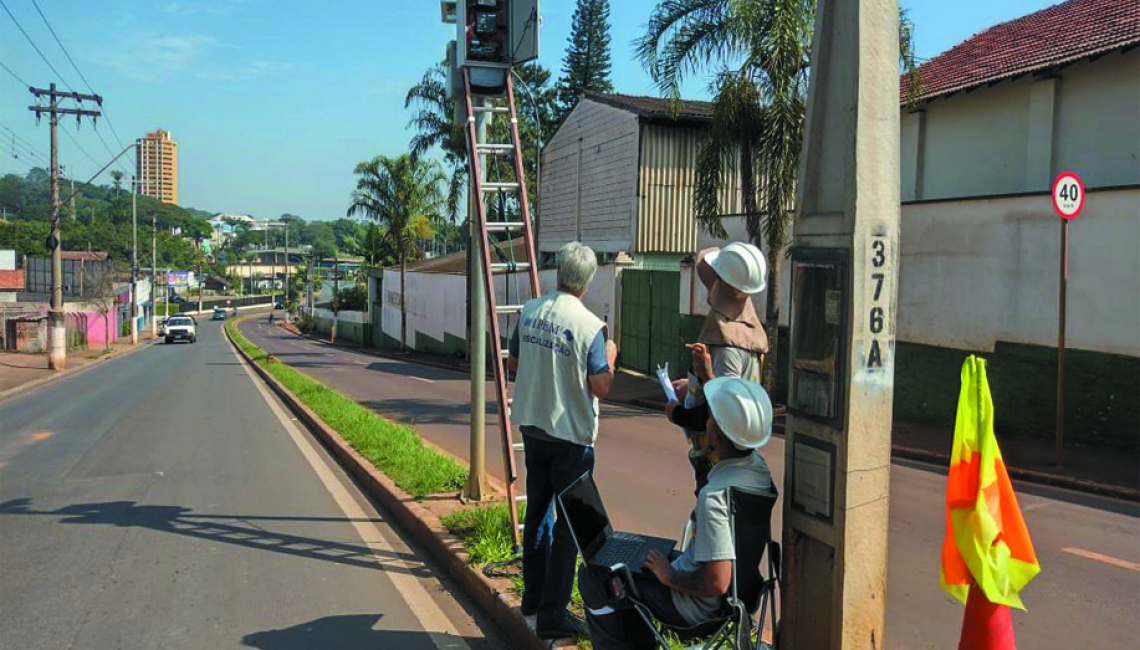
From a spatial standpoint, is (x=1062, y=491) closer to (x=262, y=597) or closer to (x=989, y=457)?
(x=989, y=457)

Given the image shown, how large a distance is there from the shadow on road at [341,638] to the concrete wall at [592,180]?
61.6ft

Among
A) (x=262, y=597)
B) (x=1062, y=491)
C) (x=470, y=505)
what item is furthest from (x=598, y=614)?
(x=1062, y=491)

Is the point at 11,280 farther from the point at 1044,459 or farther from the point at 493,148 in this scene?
the point at 1044,459

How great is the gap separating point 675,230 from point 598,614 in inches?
797

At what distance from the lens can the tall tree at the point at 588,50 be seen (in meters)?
49.8

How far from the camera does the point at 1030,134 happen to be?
13.8 m

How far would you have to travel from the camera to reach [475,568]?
16.2 ft

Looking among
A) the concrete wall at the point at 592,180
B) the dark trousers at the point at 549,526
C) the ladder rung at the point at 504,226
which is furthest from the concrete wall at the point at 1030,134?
the dark trousers at the point at 549,526

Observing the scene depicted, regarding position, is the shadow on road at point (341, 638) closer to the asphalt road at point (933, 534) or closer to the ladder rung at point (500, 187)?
the asphalt road at point (933, 534)

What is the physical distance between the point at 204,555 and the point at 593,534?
3.62 metres

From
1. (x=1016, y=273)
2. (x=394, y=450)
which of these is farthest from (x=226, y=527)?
(x=1016, y=273)

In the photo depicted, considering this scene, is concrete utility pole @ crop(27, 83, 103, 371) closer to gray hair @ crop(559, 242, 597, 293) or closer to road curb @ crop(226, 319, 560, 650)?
road curb @ crop(226, 319, 560, 650)

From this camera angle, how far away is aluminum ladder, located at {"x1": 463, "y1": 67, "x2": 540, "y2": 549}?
5.12 metres

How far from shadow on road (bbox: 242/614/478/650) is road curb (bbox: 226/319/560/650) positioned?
261 mm
